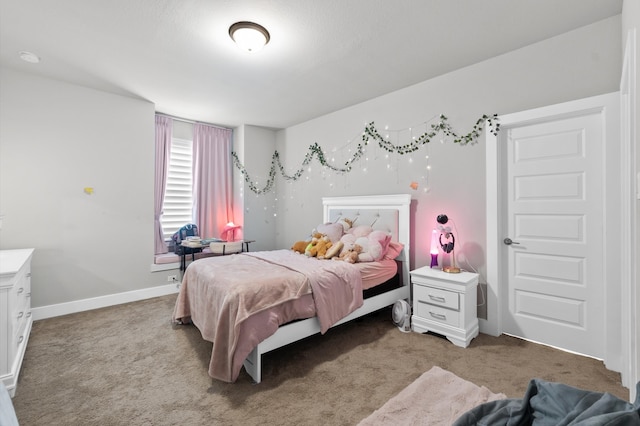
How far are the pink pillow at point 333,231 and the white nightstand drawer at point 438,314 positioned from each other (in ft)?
4.03

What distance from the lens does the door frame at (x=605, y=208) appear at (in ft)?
7.43

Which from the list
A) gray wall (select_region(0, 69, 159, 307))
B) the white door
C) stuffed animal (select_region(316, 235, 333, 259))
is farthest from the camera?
stuffed animal (select_region(316, 235, 333, 259))

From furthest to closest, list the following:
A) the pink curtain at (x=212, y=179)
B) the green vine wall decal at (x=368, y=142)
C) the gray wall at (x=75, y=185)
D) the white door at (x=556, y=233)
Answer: the pink curtain at (x=212, y=179) < the gray wall at (x=75, y=185) < the green vine wall decal at (x=368, y=142) < the white door at (x=556, y=233)

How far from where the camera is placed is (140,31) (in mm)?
2457

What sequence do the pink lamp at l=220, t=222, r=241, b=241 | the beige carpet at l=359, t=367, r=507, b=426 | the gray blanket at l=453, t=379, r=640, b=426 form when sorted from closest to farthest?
the gray blanket at l=453, t=379, r=640, b=426 < the beige carpet at l=359, t=367, r=507, b=426 < the pink lamp at l=220, t=222, r=241, b=241

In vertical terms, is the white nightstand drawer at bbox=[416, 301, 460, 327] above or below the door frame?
below

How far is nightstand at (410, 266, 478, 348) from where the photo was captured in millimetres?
2691

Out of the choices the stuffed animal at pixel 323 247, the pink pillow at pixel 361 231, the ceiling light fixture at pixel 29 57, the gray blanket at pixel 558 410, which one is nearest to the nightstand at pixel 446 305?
the pink pillow at pixel 361 231

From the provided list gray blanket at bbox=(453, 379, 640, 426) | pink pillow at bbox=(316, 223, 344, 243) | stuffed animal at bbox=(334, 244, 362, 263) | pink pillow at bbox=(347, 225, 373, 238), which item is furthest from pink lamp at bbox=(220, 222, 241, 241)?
gray blanket at bbox=(453, 379, 640, 426)

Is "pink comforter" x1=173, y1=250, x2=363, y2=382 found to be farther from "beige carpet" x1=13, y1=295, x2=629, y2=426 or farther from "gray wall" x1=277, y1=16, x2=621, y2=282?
"gray wall" x1=277, y1=16, x2=621, y2=282

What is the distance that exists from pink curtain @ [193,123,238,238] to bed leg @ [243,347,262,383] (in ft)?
10.5

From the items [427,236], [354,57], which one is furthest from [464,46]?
[427,236]

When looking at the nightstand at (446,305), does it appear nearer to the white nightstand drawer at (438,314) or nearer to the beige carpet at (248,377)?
the white nightstand drawer at (438,314)

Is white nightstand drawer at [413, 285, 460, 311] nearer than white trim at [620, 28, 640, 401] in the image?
No
